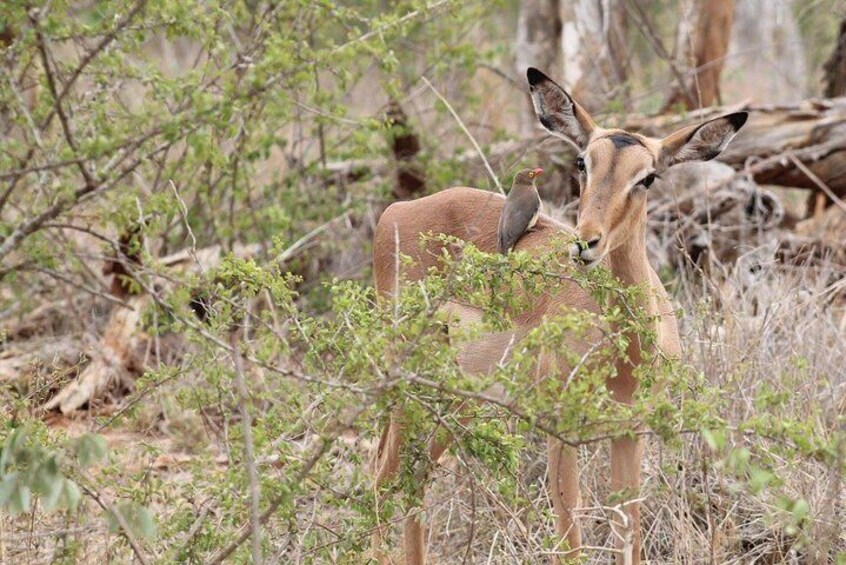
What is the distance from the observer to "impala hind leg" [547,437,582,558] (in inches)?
184

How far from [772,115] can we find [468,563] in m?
5.20

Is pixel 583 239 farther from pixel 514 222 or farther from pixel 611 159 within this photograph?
pixel 514 222

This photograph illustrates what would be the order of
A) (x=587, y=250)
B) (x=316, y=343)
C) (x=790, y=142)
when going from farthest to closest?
(x=790, y=142) < (x=587, y=250) < (x=316, y=343)

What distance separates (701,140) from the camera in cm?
503

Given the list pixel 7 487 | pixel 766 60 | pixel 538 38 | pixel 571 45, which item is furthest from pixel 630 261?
pixel 766 60

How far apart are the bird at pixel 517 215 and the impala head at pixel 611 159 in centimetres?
35

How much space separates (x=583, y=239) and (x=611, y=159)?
19.8 inches

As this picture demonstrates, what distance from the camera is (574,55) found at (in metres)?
10.3

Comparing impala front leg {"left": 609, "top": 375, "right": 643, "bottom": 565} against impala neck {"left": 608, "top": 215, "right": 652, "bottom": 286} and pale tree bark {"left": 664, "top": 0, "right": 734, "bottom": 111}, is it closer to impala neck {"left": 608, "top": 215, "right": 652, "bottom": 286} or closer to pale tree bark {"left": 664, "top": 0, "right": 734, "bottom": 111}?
impala neck {"left": 608, "top": 215, "right": 652, "bottom": 286}

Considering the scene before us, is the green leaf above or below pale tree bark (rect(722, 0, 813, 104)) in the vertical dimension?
above

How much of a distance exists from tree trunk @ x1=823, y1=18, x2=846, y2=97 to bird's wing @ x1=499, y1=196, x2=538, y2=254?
5636 millimetres

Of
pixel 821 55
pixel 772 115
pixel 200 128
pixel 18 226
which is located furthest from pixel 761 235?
pixel 821 55

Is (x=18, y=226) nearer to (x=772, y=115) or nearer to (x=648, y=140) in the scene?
(x=648, y=140)

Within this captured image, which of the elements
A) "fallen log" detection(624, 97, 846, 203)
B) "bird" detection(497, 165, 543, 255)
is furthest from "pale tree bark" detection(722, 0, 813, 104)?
"bird" detection(497, 165, 543, 255)
